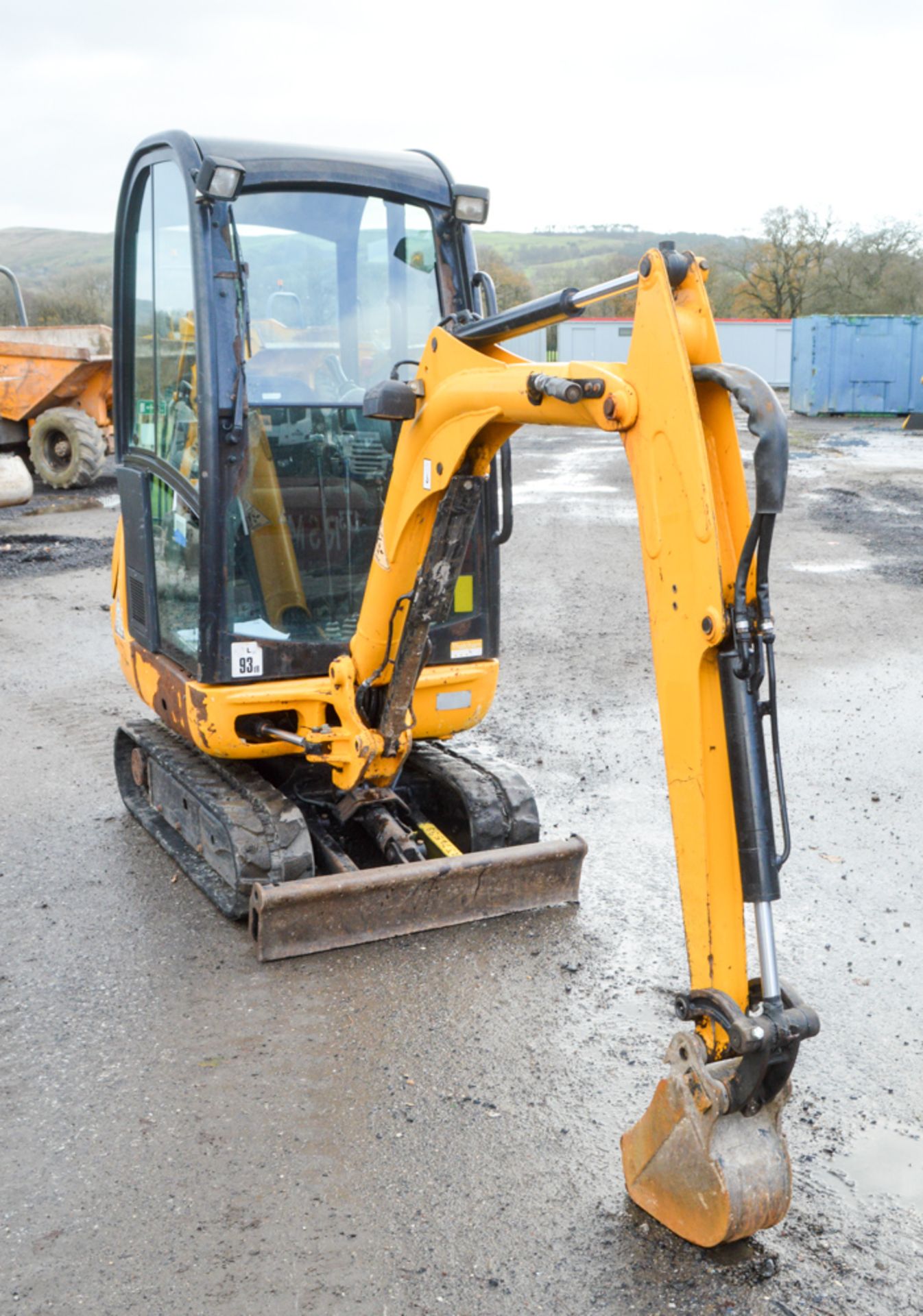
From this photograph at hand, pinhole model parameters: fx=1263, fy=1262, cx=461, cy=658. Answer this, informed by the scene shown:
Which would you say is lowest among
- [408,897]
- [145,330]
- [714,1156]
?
[408,897]

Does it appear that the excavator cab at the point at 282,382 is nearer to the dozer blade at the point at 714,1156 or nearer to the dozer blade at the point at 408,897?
the dozer blade at the point at 408,897

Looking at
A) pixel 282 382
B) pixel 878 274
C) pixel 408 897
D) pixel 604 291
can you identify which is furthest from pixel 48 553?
pixel 878 274

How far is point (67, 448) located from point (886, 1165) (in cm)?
1549

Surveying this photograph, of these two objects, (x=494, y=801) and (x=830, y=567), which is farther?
(x=830, y=567)

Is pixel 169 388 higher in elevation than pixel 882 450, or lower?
higher

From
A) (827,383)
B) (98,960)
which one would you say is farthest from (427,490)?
(827,383)

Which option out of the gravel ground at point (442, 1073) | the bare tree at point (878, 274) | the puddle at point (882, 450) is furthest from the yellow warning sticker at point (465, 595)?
the bare tree at point (878, 274)

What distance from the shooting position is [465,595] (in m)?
Result: 5.10

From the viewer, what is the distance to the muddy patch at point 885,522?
1202 centimetres

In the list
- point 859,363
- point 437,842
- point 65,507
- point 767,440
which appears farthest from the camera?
point 859,363

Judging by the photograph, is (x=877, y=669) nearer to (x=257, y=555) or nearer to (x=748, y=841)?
(x=257, y=555)

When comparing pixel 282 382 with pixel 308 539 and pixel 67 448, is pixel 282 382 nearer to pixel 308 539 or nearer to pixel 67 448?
pixel 308 539

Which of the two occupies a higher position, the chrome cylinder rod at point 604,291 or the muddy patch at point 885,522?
the chrome cylinder rod at point 604,291

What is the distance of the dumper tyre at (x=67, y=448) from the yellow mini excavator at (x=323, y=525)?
11501 millimetres
